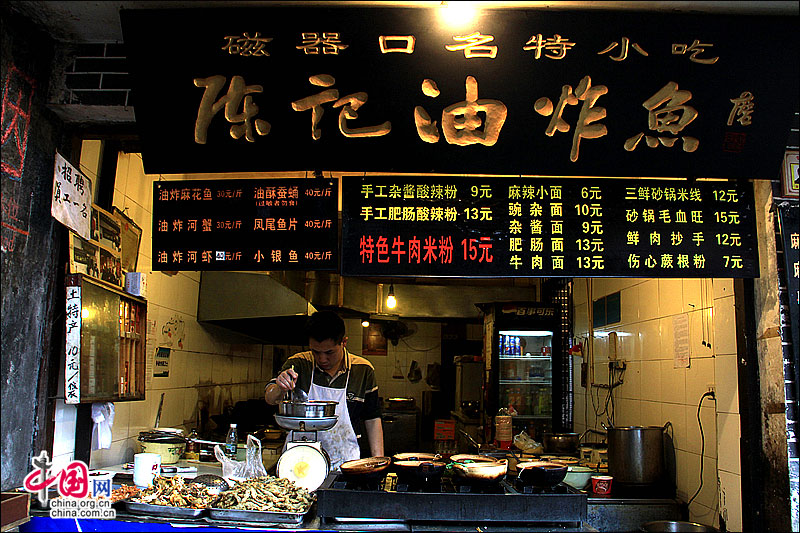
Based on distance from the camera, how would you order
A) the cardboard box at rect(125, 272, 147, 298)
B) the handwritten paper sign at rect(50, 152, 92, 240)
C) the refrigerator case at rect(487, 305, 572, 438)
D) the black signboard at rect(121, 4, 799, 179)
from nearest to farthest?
the black signboard at rect(121, 4, 799, 179) → the handwritten paper sign at rect(50, 152, 92, 240) → the cardboard box at rect(125, 272, 147, 298) → the refrigerator case at rect(487, 305, 572, 438)

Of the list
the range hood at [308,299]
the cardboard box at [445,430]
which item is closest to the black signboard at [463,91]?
the range hood at [308,299]

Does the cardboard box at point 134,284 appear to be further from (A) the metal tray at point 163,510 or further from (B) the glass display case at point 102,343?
(A) the metal tray at point 163,510

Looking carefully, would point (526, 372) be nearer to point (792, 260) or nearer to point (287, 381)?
point (287, 381)

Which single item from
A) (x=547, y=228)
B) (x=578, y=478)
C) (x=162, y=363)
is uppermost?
(x=547, y=228)

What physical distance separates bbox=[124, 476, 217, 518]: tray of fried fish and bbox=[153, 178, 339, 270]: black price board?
1157mm

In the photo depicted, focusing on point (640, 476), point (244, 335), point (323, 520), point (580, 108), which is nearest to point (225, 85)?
point (580, 108)

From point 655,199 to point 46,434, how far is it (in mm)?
3470

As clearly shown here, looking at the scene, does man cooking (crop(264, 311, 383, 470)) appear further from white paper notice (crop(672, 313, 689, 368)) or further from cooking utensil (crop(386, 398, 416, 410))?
cooking utensil (crop(386, 398, 416, 410))

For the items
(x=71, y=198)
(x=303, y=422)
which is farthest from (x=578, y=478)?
(x=71, y=198)

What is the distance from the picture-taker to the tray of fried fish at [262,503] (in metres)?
3.04

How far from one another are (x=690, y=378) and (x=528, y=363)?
12.0 ft

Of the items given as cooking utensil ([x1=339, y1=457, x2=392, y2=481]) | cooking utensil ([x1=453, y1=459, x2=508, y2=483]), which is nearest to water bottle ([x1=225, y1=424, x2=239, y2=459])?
cooking utensil ([x1=339, y1=457, x2=392, y2=481])

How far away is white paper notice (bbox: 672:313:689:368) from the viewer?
16.0ft

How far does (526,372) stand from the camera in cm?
835
